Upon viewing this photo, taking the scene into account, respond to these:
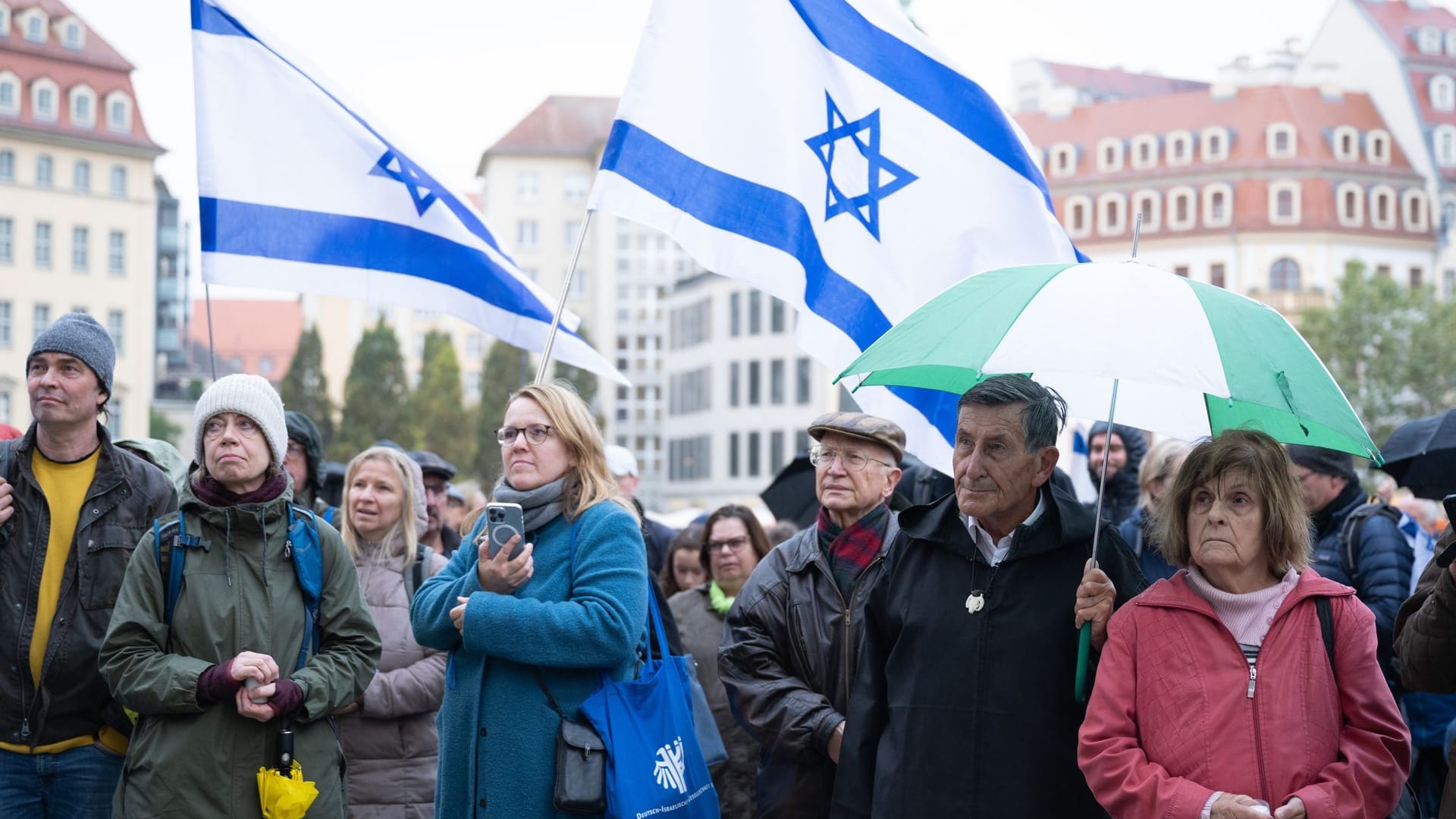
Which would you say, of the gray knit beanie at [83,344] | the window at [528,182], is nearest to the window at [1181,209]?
the window at [528,182]

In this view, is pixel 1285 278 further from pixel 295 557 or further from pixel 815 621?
pixel 295 557

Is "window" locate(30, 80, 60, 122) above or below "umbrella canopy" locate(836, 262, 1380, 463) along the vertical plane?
above

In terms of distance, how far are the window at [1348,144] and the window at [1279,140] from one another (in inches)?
105

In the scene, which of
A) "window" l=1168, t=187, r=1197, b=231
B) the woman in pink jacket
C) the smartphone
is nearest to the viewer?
the woman in pink jacket

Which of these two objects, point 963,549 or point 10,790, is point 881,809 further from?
point 10,790

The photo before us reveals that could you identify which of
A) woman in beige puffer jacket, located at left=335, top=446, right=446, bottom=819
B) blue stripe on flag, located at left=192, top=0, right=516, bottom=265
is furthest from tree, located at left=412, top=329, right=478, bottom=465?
woman in beige puffer jacket, located at left=335, top=446, right=446, bottom=819

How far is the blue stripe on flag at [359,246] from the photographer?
7465mm

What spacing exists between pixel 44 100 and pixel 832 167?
82.0 metres

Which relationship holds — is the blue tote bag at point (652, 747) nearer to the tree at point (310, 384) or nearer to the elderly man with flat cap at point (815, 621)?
the elderly man with flat cap at point (815, 621)

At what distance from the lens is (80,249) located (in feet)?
275

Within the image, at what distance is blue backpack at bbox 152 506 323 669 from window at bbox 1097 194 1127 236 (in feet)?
284

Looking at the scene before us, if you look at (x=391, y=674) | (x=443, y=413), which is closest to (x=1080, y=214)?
(x=443, y=413)

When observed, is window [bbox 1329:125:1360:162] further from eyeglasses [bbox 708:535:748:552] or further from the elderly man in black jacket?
the elderly man in black jacket

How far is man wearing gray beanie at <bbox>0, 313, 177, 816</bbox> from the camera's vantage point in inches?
217
